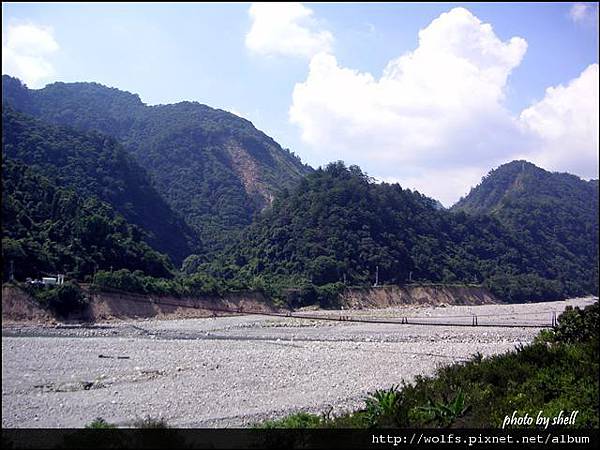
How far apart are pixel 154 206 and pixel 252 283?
21119mm

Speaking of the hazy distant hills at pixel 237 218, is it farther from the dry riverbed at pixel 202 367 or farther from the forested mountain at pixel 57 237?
the dry riverbed at pixel 202 367

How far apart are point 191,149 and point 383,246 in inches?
1595

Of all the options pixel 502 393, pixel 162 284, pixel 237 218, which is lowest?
pixel 502 393

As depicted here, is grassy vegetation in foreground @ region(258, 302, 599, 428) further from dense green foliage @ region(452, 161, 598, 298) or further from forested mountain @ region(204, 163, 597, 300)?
dense green foliage @ region(452, 161, 598, 298)

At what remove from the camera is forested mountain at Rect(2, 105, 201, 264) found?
4053cm

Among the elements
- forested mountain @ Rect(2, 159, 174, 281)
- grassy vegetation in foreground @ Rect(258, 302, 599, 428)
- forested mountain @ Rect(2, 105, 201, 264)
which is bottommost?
grassy vegetation in foreground @ Rect(258, 302, 599, 428)

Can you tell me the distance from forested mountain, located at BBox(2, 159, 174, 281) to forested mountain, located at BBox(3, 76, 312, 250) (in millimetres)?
25321

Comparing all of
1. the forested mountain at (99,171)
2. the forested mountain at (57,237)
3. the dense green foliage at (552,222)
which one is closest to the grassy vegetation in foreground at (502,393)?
the forested mountain at (57,237)

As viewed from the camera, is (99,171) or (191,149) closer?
(99,171)

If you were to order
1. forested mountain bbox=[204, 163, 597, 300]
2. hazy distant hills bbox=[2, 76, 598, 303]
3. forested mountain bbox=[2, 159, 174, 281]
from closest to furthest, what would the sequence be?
forested mountain bbox=[2, 159, 174, 281]
hazy distant hills bbox=[2, 76, 598, 303]
forested mountain bbox=[204, 163, 597, 300]

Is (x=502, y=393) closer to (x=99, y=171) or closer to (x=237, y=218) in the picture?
(x=99, y=171)

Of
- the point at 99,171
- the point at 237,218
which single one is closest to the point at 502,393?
the point at 99,171

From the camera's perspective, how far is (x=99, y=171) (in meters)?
47.3

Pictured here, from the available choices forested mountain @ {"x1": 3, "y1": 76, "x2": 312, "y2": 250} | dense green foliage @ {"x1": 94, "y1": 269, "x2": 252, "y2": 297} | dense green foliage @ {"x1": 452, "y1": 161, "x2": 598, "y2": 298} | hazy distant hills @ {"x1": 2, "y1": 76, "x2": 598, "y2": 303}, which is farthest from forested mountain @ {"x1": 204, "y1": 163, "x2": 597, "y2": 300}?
forested mountain @ {"x1": 3, "y1": 76, "x2": 312, "y2": 250}
